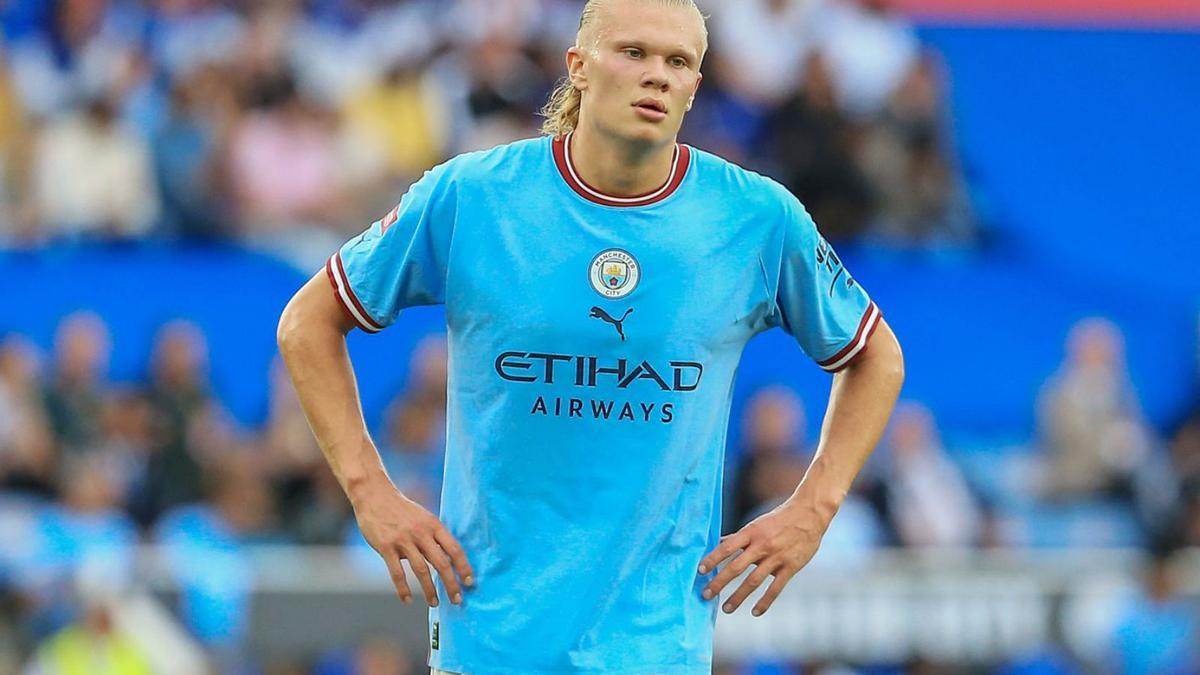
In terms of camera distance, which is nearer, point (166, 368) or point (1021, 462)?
point (166, 368)

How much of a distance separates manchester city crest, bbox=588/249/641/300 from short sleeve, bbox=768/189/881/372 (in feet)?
1.03

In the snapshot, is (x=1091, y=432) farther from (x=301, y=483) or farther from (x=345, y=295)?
(x=345, y=295)

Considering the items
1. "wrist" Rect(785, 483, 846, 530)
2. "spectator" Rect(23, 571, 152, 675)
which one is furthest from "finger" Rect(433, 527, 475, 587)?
"spectator" Rect(23, 571, 152, 675)

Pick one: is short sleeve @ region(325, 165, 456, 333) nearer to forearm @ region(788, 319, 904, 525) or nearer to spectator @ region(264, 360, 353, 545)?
forearm @ region(788, 319, 904, 525)

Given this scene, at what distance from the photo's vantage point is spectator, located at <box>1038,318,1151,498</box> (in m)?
13.1

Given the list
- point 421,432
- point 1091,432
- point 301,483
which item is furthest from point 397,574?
point 1091,432

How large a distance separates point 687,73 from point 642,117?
0.47ft

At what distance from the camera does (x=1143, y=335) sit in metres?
14.5

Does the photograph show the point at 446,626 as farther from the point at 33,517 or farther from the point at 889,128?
the point at 889,128

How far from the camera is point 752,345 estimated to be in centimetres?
1321

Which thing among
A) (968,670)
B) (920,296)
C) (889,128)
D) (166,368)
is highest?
(889,128)

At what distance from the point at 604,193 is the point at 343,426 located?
77 centimetres

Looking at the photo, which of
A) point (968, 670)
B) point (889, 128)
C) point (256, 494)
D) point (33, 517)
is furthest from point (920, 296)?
point (33, 517)

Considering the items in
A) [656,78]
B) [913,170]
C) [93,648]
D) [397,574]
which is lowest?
[93,648]
